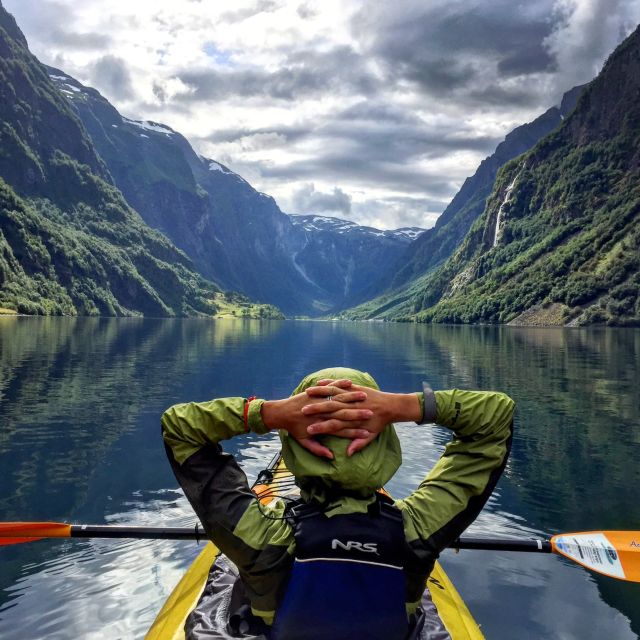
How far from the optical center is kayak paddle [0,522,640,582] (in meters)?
7.29

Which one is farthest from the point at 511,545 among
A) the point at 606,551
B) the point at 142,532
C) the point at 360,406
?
the point at 360,406

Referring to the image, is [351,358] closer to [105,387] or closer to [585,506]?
[105,387]

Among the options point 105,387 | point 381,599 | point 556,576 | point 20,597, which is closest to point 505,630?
point 556,576

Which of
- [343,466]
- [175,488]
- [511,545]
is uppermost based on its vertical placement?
[343,466]

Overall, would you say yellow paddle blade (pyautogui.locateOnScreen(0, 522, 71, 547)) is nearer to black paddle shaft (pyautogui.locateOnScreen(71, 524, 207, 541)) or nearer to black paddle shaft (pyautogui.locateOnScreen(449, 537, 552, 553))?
black paddle shaft (pyautogui.locateOnScreen(71, 524, 207, 541))

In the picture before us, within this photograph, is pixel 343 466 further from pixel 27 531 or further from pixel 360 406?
pixel 27 531

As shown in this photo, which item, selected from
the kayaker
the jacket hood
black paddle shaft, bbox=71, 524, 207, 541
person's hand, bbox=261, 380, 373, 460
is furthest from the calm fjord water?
person's hand, bbox=261, 380, 373, 460

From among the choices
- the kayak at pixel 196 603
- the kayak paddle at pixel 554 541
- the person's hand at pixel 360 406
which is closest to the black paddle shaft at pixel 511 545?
the kayak paddle at pixel 554 541

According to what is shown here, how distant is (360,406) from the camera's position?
4117 millimetres

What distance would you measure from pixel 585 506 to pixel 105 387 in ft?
93.1

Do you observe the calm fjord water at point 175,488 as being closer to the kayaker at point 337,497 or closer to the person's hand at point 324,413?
the kayaker at point 337,497

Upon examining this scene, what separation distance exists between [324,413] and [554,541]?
5.49 meters

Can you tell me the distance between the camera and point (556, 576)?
11.5 meters

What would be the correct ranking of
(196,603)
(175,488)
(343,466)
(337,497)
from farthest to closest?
(175,488) < (196,603) < (337,497) < (343,466)
